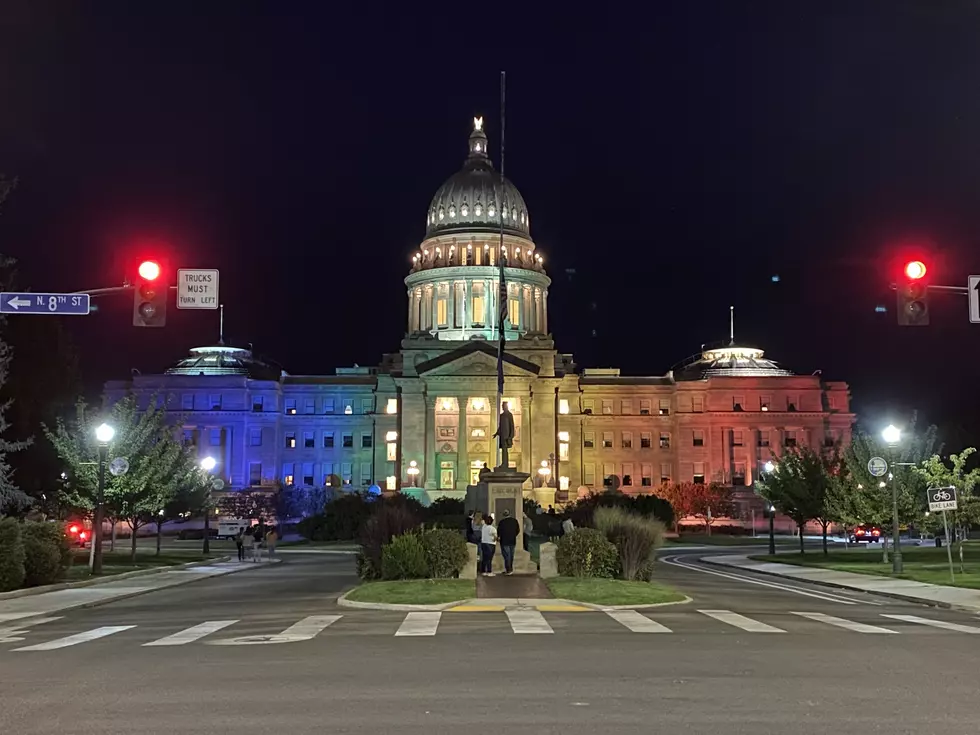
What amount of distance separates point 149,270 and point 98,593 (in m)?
12.4

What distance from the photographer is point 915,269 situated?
22547 millimetres

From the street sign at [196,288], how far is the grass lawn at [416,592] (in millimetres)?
7341

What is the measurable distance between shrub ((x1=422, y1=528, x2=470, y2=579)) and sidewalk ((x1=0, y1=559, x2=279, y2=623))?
8.29 m

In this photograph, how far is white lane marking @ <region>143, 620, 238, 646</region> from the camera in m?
16.9

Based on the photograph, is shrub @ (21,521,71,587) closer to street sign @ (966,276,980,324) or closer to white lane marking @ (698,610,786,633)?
white lane marking @ (698,610,786,633)

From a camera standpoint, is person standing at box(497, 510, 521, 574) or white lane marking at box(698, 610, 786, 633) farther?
person standing at box(497, 510, 521, 574)

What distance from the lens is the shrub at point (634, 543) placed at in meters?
29.8

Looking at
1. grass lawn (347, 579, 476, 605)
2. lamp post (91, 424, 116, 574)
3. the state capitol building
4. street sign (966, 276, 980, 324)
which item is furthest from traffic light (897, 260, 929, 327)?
the state capitol building

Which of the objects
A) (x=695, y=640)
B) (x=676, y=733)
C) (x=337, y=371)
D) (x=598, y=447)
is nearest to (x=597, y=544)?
(x=695, y=640)

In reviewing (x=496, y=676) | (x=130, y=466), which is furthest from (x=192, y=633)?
(x=130, y=466)

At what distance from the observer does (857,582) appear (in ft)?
115

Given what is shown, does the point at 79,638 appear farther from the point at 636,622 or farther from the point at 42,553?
the point at 42,553

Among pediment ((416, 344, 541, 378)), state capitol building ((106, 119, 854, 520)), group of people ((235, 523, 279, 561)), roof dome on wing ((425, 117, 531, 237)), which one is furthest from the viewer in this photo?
roof dome on wing ((425, 117, 531, 237))

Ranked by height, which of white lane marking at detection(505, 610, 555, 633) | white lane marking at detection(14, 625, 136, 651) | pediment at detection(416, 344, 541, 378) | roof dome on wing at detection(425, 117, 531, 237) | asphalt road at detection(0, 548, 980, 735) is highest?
roof dome on wing at detection(425, 117, 531, 237)
